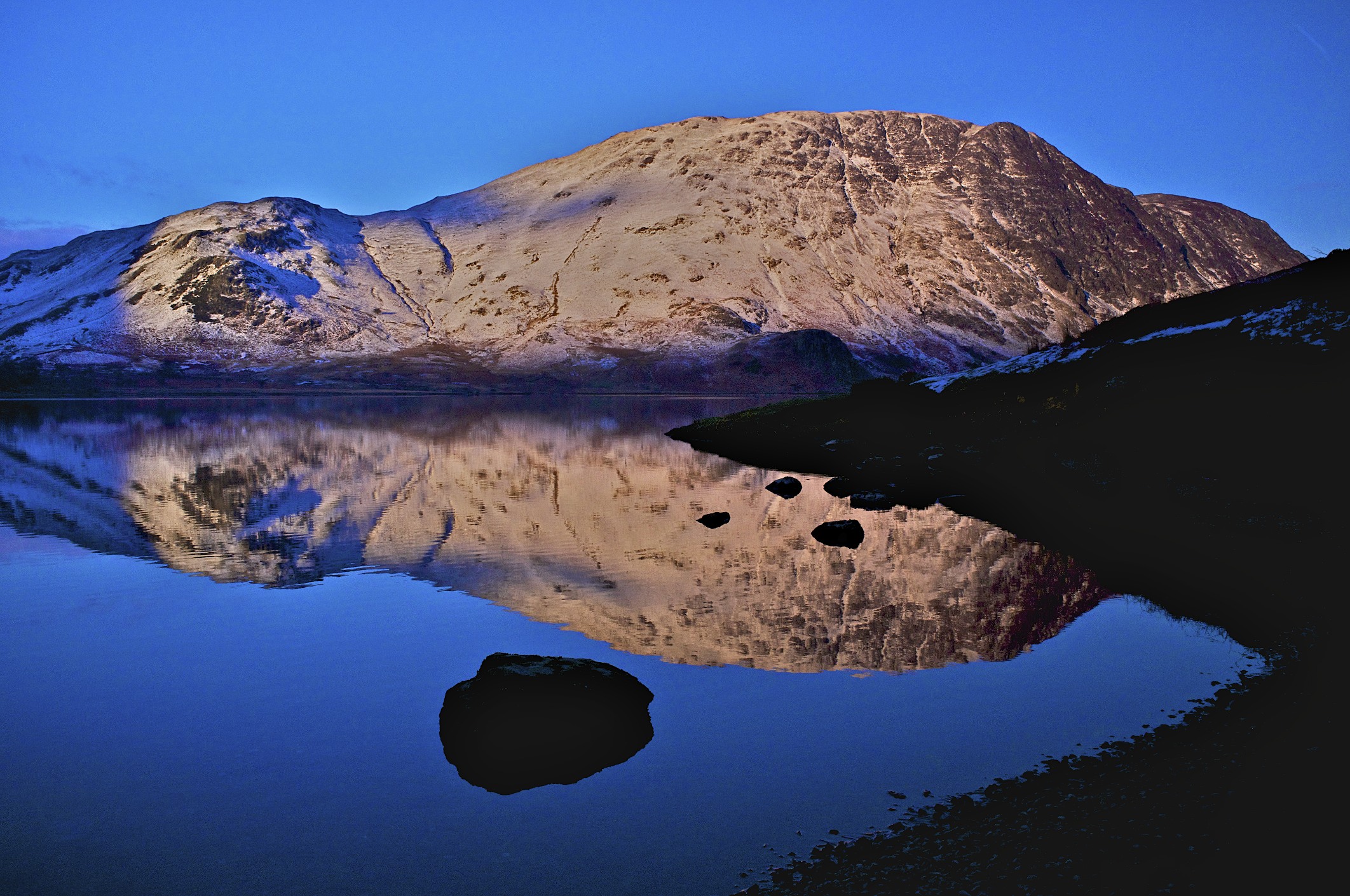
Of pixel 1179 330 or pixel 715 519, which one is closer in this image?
pixel 715 519

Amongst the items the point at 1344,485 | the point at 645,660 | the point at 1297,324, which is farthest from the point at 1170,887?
the point at 1297,324

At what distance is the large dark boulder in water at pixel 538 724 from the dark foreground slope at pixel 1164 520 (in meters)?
4.49

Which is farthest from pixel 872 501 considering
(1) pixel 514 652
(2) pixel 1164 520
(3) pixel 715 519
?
(1) pixel 514 652

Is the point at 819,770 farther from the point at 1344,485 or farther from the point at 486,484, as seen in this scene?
the point at 486,484

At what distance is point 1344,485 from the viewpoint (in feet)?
99.1

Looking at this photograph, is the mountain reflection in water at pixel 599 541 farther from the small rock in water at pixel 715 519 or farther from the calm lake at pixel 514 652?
the small rock in water at pixel 715 519

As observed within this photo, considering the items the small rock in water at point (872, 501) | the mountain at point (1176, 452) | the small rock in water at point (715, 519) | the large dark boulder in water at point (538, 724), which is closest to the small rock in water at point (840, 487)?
the mountain at point (1176, 452)

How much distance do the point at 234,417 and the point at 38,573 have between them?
98553 millimetres

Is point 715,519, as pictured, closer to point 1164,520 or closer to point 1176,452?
point 1164,520

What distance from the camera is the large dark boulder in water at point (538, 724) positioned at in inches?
543

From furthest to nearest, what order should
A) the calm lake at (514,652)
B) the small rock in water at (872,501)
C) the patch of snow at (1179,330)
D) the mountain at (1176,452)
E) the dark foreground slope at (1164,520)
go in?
the patch of snow at (1179,330)
the small rock in water at (872,501)
the mountain at (1176,452)
the calm lake at (514,652)
the dark foreground slope at (1164,520)

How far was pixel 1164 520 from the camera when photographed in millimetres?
33781

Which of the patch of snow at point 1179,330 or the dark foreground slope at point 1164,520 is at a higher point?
the patch of snow at point 1179,330

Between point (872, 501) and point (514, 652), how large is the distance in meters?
26.3
